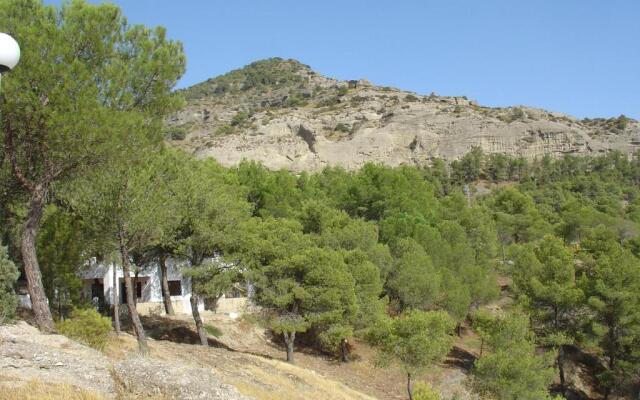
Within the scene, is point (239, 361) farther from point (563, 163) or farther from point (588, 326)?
point (563, 163)

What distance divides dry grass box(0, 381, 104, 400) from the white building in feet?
65.0

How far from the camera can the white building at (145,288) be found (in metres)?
28.2

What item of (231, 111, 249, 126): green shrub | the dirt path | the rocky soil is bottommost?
the dirt path

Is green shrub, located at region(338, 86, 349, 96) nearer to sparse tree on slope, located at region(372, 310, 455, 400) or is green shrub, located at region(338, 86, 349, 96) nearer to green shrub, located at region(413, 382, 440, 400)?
sparse tree on slope, located at region(372, 310, 455, 400)

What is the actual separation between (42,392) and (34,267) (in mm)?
7138

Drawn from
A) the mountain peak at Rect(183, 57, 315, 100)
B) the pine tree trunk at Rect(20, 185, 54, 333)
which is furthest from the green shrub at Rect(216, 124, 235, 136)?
the pine tree trunk at Rect(20, 185, 54, 333)

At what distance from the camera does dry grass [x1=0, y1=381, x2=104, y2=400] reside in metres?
6.90

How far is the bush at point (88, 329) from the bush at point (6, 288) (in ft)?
3.92

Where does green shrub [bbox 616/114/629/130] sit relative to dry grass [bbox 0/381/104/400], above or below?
above

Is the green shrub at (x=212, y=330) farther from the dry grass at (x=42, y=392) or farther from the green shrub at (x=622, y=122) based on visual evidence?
the green shrub at (x=622, y=122)

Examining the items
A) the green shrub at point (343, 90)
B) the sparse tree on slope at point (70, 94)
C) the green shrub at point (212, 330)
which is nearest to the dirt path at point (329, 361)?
the green shrub at point (212, 330)

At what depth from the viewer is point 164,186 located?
17469mm

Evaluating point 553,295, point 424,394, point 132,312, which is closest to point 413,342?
point 424,394

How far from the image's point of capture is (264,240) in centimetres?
2328
